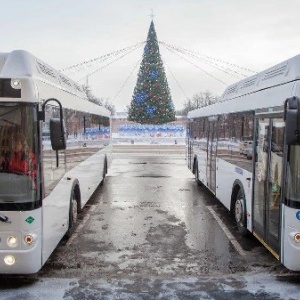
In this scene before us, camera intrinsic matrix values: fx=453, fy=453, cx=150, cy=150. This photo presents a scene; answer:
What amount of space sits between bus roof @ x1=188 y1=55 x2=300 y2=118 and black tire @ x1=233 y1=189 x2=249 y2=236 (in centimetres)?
170

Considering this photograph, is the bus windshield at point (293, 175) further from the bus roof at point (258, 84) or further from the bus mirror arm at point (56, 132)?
the bus mirror arm at point (56, 132)

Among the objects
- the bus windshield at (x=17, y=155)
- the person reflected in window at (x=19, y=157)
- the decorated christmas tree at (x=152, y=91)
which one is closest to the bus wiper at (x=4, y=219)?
the bus windshield at (x=17, y=155)

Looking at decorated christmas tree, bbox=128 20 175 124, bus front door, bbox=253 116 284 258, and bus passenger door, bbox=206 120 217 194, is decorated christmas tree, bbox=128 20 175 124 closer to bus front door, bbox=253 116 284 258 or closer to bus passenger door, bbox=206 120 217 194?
bus passenger door, bbox=206 120 217 194

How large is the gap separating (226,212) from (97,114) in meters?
4.58

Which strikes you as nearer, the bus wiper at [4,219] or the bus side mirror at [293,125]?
the bus side mirror at [293,125]

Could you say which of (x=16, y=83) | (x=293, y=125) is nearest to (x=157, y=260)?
(x=293, y=125)

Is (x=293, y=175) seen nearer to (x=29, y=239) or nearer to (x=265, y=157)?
(x=265, y=157)

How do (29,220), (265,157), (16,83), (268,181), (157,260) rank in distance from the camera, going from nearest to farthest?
(16,83) → (29,220) → (268,181) → (265,157) → (157,260)

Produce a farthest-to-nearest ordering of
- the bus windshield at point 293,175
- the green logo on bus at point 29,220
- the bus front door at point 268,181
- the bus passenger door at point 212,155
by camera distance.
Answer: the bus passenger door at point 212,155 < the bus front door at point 268,181 < the bus windshield at point 293,175 < the green logo on bus at point 29,220

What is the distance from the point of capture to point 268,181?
267 inches

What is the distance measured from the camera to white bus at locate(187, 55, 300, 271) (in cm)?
579

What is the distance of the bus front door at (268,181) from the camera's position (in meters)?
6.33

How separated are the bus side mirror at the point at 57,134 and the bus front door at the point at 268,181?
2.93m

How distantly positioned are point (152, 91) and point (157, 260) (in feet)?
92.9
